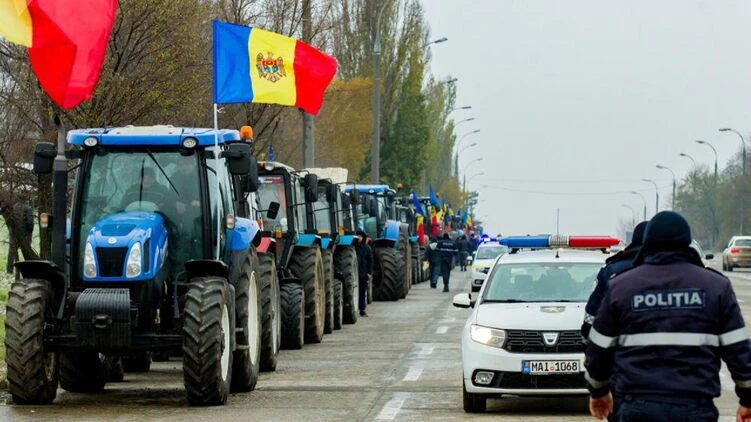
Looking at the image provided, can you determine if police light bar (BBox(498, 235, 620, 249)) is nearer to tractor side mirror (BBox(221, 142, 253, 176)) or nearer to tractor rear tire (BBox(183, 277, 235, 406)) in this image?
tractor side mirror (BBox(221, 142, 253, 176))

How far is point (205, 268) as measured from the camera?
51.9ft

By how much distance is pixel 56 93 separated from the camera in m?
17.7

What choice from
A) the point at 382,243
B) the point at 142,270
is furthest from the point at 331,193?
the point at 142,270

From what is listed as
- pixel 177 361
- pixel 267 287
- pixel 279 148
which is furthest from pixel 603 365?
pixel 279 148

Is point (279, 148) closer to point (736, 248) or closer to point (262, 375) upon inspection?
point (736, 248)

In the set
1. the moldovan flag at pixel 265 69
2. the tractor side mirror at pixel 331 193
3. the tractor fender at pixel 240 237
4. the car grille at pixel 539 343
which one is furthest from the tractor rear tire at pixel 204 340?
the tractor side mirror at pixel 331 193

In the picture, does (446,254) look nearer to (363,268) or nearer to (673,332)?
(363,268)

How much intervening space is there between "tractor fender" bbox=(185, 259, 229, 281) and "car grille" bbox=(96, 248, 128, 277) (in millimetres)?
606

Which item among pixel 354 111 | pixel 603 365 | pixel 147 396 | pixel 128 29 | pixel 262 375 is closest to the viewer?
pixel 603 365

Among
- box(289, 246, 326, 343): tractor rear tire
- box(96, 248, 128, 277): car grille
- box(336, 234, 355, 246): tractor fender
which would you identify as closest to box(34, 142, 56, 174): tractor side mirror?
box(96, 248, 128, 277): car grille

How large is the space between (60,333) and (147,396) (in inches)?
60.1

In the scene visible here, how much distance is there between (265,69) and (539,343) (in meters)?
10.5

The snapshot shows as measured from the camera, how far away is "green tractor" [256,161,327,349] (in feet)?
76.3

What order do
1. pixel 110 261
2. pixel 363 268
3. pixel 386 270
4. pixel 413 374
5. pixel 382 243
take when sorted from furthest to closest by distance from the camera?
pixel 382 243
pixel 386 270
pixel 363 268
pixel 413 374
pixel 110 261
